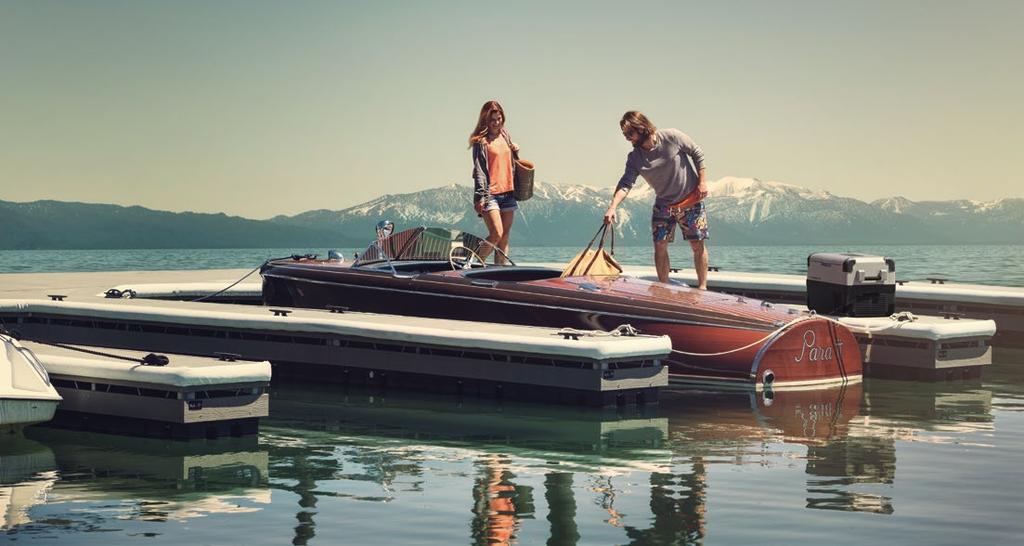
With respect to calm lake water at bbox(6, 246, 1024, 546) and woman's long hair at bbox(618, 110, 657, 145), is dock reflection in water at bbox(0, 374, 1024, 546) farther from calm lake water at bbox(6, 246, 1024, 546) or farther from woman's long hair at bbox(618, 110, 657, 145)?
woman's long hair at bbox(618, 110, 657, 145)

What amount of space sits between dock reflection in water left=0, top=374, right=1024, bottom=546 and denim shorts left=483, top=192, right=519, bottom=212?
3.35 metres

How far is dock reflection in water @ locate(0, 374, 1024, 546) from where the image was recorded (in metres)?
7.40

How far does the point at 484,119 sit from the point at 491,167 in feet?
1.60

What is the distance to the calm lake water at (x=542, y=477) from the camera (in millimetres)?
7355

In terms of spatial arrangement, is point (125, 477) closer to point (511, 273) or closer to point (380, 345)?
point (380, 345)

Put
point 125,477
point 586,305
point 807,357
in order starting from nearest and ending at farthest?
point 125,477
point 807,357
point 586,305

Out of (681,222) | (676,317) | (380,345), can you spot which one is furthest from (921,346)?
(380,345)

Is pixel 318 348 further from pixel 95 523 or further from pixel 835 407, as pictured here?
pixel 95 523

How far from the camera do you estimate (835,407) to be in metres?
12.0

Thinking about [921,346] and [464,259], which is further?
[464,259]

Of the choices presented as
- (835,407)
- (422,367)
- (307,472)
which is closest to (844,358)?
(835,407)

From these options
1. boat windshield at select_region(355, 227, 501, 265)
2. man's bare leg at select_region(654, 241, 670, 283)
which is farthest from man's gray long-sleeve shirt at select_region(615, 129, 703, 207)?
boat windshield at select_region(355, 227, 501, 265)

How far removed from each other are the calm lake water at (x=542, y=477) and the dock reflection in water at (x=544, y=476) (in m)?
0.02

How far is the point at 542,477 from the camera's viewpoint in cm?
884
